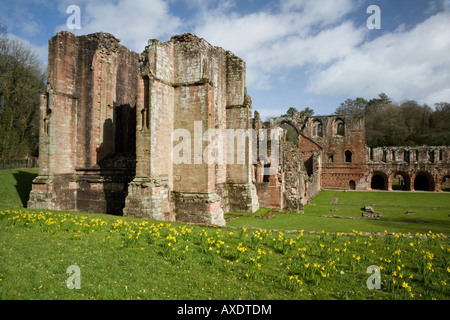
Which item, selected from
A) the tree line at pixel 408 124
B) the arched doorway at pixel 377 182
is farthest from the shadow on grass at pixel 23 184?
the tree line at pixel 408 124

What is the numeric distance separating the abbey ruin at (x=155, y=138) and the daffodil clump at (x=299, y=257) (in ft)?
11.7

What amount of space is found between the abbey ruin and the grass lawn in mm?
3768

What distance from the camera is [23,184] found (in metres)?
16.5

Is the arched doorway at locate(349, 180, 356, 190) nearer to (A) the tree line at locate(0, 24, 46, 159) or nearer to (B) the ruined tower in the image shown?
(B) the ruined tower

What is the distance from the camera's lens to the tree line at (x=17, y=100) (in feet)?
88.6

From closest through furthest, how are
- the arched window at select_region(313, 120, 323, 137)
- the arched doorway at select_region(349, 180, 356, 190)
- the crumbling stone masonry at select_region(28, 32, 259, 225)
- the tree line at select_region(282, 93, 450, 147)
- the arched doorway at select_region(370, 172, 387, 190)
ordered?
the crumbling stone masonry at select_region(28, 32, 259, 225) → the arched doorway at select_region(349, 180, 356, 190) → the arched doorway at select_region(370, 172, 387, 190) → the arched window at select_region(313, 120, 323, 137) → the tree line at select_region(282, 93, 450, 147)

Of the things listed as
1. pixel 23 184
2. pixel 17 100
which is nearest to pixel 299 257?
pixel 23 184

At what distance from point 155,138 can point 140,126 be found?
749 millimetres

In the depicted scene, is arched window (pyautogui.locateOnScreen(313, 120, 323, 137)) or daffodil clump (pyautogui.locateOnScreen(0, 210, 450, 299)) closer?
daffodil clump (pyautogui.locateOnScreen(0, 210, 450, 299))

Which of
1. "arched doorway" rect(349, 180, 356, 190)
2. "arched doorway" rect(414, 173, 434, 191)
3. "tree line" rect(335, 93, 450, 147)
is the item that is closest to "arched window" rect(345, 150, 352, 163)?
"arched doorway" rect(349, 180, 356, 190)

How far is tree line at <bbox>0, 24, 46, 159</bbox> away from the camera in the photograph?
2700 centimetres

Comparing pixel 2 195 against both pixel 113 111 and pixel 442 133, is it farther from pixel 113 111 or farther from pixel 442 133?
pixel 442 133

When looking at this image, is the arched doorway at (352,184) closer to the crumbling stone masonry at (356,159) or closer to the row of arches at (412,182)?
the crumbling stone masonry at (356,159)

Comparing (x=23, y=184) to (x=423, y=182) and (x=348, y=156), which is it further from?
(x=423, y=182)
